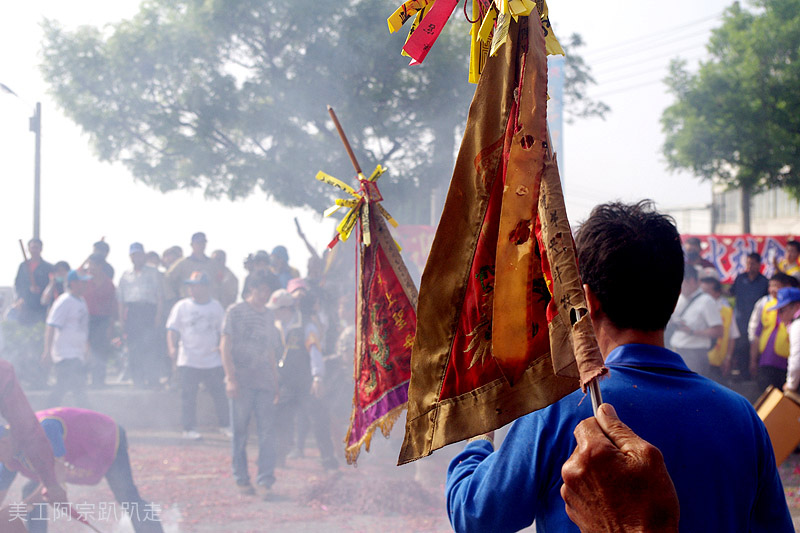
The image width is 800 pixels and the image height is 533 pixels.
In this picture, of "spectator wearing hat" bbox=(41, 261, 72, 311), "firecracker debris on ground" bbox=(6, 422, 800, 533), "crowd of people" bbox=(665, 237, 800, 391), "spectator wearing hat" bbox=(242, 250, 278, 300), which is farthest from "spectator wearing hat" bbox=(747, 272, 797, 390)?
"spectator wearing hat" bbox=(41, 261, 72, 311)

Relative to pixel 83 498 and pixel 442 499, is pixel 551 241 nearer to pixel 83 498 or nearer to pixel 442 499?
pixel 442 499

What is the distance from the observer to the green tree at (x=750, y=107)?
45.9ft

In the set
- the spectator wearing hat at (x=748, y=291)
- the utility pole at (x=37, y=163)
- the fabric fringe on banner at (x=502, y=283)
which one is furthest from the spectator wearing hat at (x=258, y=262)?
the fabric fringe on banner at (x=502, y=283)

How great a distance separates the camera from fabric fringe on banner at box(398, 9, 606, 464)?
105 centimetres

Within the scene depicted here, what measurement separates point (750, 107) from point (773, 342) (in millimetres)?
9704

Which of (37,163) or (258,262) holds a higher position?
(37,163)

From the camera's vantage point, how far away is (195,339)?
664 centimetres

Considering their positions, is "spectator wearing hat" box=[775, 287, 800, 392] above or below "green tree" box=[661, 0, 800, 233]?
below

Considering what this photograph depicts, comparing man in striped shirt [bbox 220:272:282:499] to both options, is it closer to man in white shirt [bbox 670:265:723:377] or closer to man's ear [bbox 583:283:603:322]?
man in white shirt [bbox 670:265:723:377]

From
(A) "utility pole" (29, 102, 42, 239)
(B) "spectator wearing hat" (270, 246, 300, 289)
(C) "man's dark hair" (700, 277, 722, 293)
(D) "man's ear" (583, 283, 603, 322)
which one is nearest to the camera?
(D) "man's ear" (583, 283, 603, 322)

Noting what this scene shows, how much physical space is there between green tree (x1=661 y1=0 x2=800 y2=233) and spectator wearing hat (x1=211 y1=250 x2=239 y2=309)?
11510 mm

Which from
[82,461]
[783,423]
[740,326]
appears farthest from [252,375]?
[740,326]

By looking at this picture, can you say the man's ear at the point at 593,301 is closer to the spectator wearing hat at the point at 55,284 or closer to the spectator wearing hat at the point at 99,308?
the spectator wearing hat at the point at 99,308

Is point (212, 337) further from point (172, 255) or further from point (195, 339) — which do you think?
point (172, 255)
